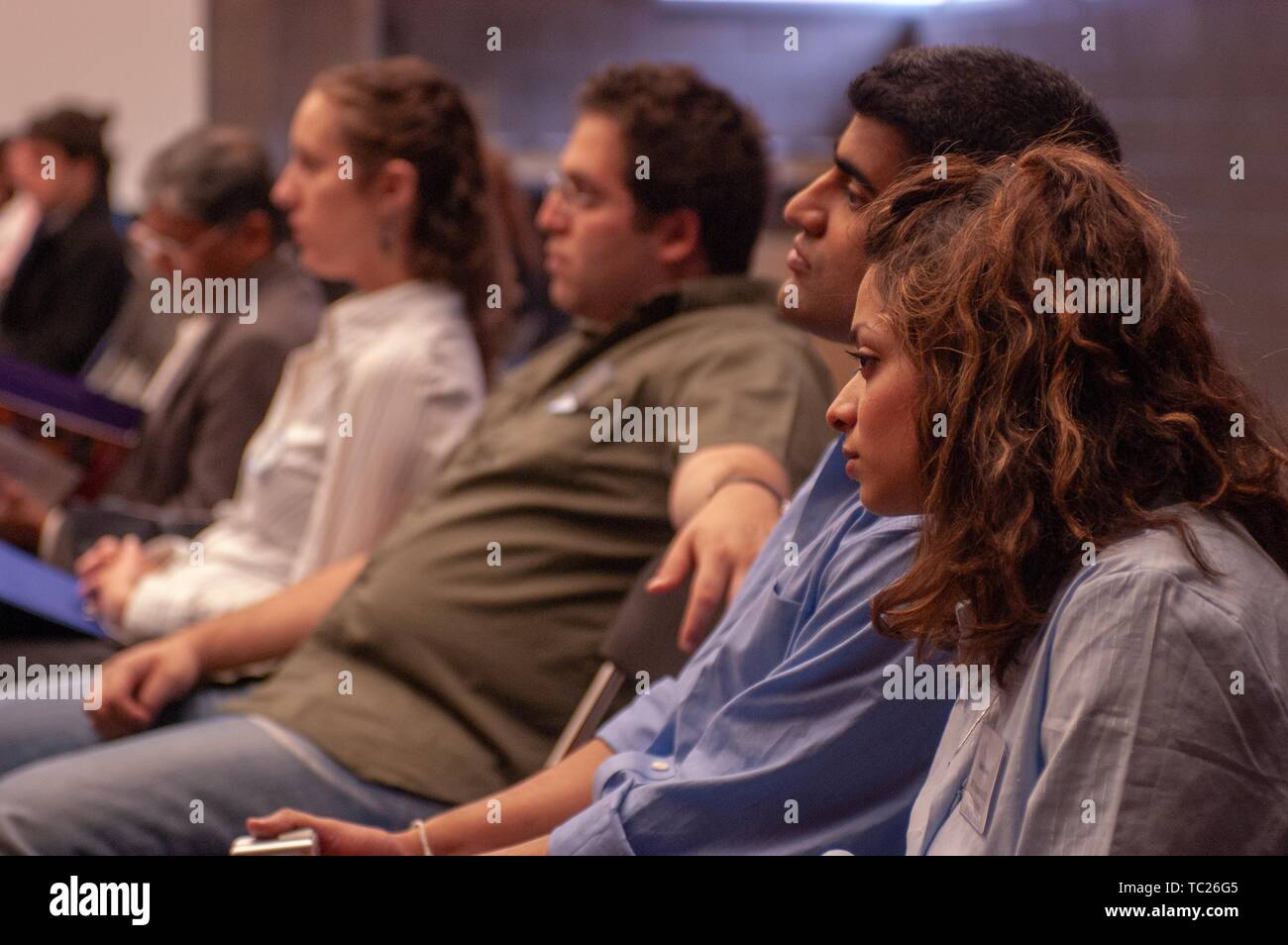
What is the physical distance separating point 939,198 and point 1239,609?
0.32 metres

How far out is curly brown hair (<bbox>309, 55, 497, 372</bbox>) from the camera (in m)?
1.84

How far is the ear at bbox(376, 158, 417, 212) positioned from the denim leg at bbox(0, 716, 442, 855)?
0.77m

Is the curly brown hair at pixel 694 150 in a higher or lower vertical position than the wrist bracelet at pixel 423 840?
higher

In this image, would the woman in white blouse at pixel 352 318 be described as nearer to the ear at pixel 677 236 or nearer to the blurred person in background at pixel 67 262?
the ear at pixel 677 236

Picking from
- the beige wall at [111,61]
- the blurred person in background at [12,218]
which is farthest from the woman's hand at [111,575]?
the beige wall at [111,61]

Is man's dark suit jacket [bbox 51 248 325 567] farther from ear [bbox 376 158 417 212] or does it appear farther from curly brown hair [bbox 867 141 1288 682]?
curly brown hair [bbox 867 141 1288 682]

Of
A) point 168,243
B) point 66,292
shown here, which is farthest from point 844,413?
point 66,292

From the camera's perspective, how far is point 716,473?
1.27 metres

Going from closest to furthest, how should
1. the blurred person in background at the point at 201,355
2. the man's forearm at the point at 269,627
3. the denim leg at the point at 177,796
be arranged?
1. the denim leg at the point at 177,796
2. the man's forearm at the point at 269,627
3. the blurred person in background at the point at 201,355

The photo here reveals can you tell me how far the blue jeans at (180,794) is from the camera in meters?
1.32

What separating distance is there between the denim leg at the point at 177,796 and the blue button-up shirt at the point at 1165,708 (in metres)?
0.81
